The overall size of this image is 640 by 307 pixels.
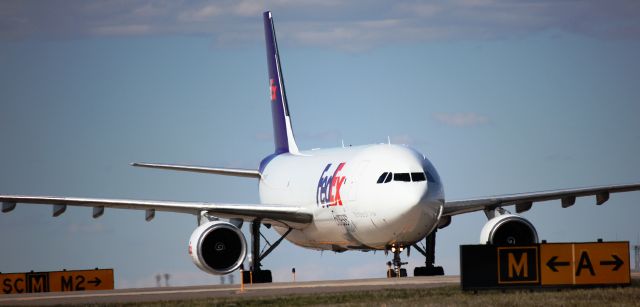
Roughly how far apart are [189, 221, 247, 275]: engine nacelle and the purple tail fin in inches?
475

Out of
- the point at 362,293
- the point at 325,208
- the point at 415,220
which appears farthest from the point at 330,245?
the point at 362,293

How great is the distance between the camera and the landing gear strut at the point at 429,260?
148 ft

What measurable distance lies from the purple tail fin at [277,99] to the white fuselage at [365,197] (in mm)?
6482

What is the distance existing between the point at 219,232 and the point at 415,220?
694 cm

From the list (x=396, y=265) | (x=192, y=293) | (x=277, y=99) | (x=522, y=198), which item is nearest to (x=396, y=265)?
(x=396, y=265)

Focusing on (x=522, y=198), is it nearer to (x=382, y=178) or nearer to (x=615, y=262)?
(x=382, y=178)

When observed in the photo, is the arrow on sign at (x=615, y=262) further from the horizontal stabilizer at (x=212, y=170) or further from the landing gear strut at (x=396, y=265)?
the horizontal stabilizer at (x=212, y=170)

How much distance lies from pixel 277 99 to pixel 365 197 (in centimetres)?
1695

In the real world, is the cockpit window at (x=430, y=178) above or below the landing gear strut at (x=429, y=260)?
above

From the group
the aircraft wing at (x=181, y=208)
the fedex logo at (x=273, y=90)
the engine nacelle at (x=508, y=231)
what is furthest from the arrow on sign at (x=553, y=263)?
the fedex logo at (x=273, y=90)

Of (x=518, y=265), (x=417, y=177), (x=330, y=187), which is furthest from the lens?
(x=330, y=187)

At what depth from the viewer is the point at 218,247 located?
42531 millimetres

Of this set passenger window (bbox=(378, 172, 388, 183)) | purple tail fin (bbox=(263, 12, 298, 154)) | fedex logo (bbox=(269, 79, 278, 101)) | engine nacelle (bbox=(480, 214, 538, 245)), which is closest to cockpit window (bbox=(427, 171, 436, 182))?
passenger window (bbox=(378, 172, 388, 183))

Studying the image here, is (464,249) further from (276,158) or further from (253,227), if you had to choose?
(276,158)
